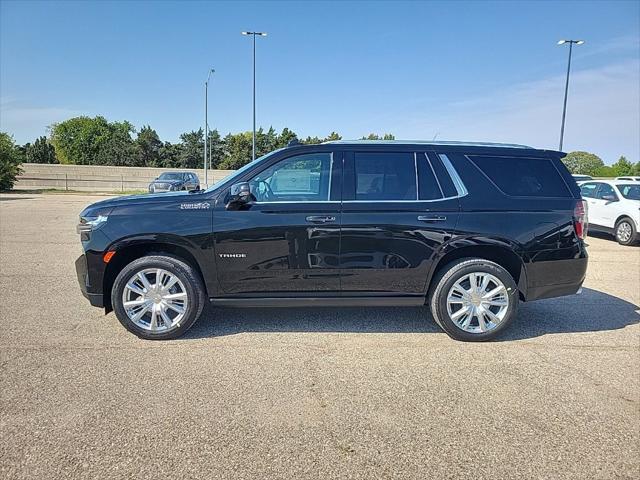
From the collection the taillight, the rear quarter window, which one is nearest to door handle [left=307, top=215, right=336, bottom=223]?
the rear quarter window

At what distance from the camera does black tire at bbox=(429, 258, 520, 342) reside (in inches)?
175

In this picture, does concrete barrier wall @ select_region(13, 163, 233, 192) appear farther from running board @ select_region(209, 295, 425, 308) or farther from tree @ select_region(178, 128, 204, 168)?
running board @ select_region(209, 295, 425, 308)

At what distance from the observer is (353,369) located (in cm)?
376

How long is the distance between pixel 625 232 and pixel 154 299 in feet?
39.5

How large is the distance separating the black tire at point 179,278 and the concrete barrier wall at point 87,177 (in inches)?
1597

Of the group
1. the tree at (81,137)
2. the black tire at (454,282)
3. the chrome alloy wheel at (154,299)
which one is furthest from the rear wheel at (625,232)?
the tree at (81,137)

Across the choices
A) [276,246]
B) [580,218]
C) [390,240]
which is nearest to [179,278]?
[276,246]

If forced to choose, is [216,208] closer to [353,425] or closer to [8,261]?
[353,425]

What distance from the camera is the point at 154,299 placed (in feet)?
14.2

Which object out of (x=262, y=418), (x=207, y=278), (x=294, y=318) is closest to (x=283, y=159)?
(x=207, y=278)

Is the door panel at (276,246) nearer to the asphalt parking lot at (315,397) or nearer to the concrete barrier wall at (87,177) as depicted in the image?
the asphalt parking lot at (315,397)

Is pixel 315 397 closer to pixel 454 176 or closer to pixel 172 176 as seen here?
pixel 454 176

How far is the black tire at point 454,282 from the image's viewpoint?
4434 millimetres

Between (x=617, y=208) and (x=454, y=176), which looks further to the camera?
(x=617, y=208)
